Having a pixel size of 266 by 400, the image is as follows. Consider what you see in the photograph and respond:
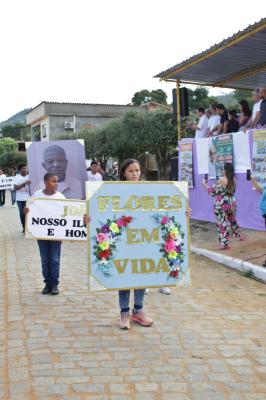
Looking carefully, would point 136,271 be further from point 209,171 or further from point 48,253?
point 209,171

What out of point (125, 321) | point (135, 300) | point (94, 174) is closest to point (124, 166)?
point (135, 300)

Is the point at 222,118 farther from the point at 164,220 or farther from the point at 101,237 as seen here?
the point at 101,237

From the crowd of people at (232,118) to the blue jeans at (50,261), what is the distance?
595 cm

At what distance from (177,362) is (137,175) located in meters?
1.96

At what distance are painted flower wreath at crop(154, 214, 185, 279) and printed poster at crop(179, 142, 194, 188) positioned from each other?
8.42 m

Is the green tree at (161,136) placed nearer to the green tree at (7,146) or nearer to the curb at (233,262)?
the curb at (233,262)

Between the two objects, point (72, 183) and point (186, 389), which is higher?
point (72, 183)

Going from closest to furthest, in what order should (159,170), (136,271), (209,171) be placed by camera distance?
(136,271), (209,171), (159,170)

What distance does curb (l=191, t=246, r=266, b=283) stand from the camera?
25.0ft

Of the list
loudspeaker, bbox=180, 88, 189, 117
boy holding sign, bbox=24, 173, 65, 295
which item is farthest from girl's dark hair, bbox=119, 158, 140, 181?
loudspeaker, bbox=180, 88, 189, 117

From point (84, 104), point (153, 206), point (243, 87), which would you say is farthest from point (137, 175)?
point (84, 104)

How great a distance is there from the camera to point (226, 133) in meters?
12.0

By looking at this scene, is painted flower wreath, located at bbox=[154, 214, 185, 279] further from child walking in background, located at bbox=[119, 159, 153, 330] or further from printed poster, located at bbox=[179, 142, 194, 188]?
printed poster, located at bbox=[179, 142, 194, 188]

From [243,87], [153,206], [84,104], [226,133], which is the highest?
[84,104]
